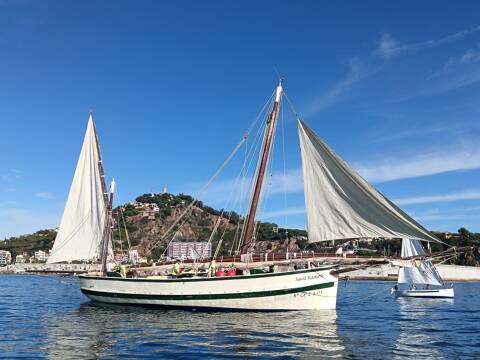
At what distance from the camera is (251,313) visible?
2958 centimetres

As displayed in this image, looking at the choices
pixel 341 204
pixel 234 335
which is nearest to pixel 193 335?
pixel 234 335

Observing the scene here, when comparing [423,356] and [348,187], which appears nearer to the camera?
[423,356]

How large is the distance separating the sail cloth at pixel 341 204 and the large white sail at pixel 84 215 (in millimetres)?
20655

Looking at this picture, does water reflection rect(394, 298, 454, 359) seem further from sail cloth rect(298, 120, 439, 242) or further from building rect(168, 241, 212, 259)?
building rect(168, 241, 212, 259)

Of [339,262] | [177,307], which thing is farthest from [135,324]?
[339,262]

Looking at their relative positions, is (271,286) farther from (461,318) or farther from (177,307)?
(461,318)

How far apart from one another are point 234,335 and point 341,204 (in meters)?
10.2

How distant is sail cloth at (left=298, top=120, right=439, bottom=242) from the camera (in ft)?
80.8

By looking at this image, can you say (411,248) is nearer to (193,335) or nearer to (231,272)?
(231,272)

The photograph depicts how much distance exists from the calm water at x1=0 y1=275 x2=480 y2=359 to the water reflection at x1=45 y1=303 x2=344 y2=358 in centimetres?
4

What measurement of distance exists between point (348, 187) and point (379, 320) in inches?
346

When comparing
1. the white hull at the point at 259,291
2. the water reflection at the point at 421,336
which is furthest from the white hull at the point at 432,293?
the white hull at the point at 259,291

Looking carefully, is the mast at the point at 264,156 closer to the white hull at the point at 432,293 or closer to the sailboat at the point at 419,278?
the sailboat at the point at 419,278

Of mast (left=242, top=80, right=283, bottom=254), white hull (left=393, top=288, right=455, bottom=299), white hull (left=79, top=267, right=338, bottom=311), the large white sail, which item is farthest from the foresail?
the large white sail
